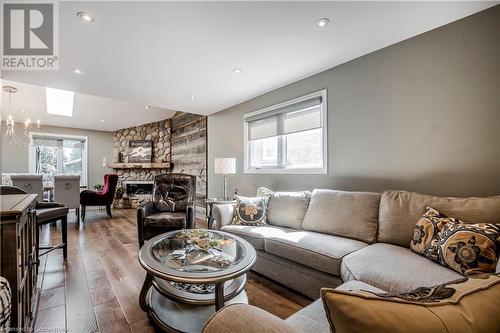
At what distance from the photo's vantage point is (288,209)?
8.29 ft

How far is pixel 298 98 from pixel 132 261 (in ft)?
9.83

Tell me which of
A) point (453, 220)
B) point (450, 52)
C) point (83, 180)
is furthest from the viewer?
point (83, 180)

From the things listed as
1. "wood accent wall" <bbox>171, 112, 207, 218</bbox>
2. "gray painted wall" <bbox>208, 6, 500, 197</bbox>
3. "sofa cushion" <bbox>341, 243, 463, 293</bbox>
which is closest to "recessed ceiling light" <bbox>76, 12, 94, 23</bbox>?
"gray painted wall" <bbox>208, 6, 500, 197</bbox>

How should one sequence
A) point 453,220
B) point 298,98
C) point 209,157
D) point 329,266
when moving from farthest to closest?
1. point 209,157
2. point 298,98
3. point 329,266
4. point 453,220

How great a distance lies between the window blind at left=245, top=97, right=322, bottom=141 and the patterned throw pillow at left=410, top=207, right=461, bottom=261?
5.24 feet

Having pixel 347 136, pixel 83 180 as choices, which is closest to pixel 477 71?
pixel 347 136

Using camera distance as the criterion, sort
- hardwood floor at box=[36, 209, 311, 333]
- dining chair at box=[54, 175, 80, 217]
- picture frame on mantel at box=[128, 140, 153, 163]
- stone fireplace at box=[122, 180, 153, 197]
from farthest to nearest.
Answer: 1. picture frame on mantel at box=[128, 140, 153, 163]
2. stone fireplace at box=[122, 180, 153, 197]
3. dining chair at box=[54, 175, 80, 217]
4. hardwood floor at box=[36, 209, 311, 333]

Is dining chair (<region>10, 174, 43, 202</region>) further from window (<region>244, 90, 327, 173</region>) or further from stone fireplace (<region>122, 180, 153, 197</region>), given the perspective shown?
window (<region>244, 90, 327, 173</region>)

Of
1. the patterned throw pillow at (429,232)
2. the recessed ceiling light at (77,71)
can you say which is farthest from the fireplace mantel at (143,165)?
the patterned throw pillow at (429,232)

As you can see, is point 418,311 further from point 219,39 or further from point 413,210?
point 219,39

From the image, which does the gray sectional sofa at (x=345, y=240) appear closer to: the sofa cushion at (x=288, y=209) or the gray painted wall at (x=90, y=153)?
the sofa cushion at (x=288, y=209)

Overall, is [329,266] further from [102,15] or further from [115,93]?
[115,93]

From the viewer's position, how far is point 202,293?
159 centimetres

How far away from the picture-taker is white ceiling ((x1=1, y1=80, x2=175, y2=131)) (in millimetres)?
Result: 4691
